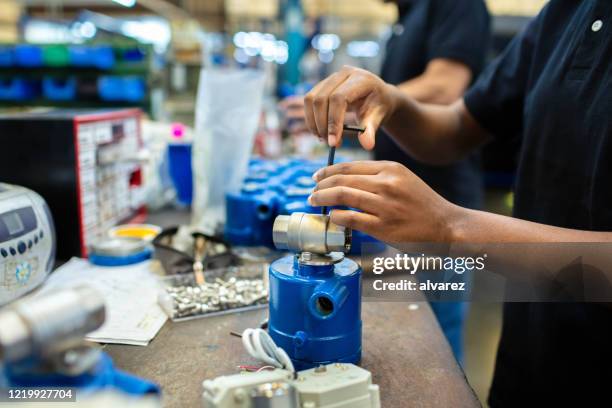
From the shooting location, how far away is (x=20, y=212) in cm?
94

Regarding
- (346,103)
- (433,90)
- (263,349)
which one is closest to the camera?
(263,349)

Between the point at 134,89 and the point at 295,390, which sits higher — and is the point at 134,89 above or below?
above

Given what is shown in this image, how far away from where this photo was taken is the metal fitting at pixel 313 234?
0.69 meters

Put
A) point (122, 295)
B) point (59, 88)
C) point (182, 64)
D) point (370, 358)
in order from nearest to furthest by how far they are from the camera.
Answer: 1. point (370, 358)
2. point (122, 295)
3. point (59, 88)
4. point (182, 64)

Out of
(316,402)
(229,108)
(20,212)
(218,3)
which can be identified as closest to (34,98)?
(229,108)

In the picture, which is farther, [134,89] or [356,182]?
[134,89]

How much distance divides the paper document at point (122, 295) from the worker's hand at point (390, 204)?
375mm

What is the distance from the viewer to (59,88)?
230 cm

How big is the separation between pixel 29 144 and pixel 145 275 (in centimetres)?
42

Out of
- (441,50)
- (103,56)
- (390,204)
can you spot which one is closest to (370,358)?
(390,204)

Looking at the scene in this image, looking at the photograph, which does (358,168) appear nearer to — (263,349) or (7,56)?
(263,349)

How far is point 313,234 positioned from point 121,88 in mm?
1812

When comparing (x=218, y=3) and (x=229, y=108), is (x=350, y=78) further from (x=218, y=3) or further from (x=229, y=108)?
(x=218, y=3)

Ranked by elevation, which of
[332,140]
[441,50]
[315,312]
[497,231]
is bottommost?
[315,312]
